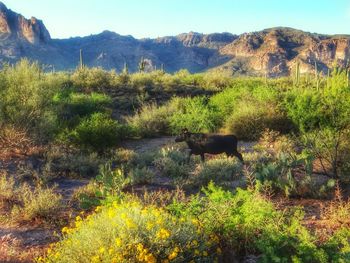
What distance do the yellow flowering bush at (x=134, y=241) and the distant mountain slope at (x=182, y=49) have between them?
79.0 meters

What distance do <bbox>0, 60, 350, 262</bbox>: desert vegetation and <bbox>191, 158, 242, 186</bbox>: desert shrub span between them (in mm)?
27

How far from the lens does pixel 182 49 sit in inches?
5472

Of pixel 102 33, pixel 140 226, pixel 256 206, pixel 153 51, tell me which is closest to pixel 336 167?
pixel 256 206

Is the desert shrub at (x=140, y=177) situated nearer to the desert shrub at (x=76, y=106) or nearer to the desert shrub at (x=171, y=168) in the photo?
the desert shrub at (x=171, y=168)

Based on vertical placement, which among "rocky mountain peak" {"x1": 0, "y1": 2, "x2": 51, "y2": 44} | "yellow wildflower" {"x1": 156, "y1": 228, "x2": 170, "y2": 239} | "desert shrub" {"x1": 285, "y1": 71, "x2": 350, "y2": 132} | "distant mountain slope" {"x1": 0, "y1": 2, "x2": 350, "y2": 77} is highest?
"rocky mountain peak" {"x1": 0, "y1": 2, "x2": 51, "y2": 44}

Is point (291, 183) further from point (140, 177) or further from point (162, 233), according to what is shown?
point (162, 233)

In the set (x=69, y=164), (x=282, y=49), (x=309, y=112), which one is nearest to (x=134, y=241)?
(x=309, y=112)

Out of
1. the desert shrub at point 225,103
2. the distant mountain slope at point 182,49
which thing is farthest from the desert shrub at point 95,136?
the distant mountain slope at point 182,49

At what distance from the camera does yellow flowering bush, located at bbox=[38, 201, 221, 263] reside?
4012 millimetres

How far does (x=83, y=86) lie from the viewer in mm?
24906

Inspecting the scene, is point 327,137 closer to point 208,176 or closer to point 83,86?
point 208,176

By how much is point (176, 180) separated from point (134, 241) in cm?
494

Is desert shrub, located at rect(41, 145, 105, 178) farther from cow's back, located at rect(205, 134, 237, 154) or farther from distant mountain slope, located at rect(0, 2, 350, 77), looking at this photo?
distant mountain slope, located at rect(0, 2, 350, 77)

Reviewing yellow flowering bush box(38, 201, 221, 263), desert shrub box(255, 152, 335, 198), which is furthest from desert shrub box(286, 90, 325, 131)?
yellow flowering bush box(38, 201, 221, 263)
